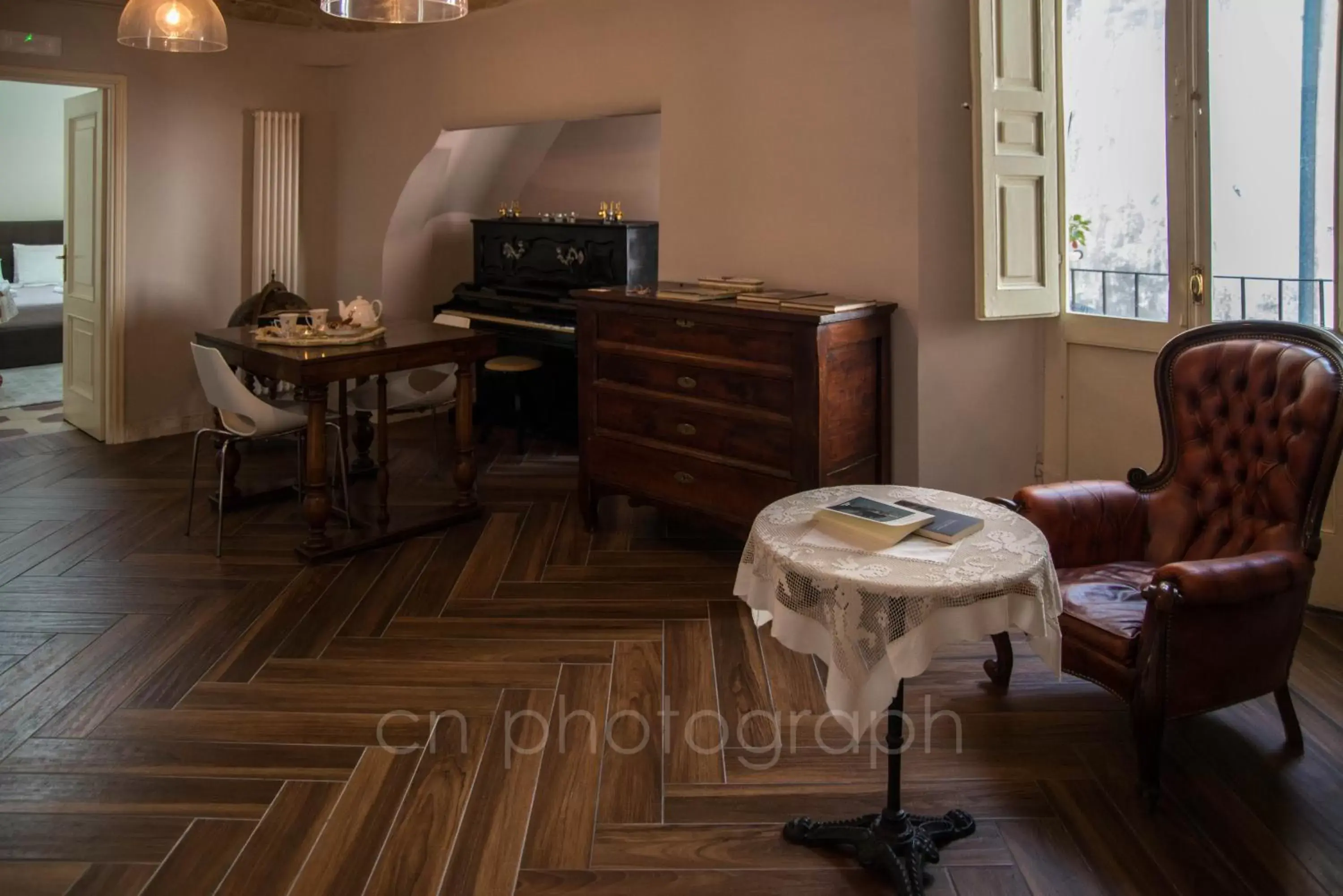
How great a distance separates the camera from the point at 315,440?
4.59m

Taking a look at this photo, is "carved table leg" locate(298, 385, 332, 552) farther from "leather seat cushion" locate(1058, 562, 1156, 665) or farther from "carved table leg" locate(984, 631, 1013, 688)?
"leather seat cushion" locate(1058, 562, 1156, 665)

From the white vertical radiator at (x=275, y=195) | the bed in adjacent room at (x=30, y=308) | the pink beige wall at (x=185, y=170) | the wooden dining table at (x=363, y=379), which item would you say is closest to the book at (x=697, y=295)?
the wooden dining table at (x=363, y=379)

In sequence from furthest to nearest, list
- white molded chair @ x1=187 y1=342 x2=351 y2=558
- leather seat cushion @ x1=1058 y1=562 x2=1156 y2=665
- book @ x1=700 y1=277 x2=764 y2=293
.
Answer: white molded chair @ x1=187 y1=342 x2=351 y2=558, book @ x1=700 y1=277 x2=764 y2=293, leather seat cushion @ x1=1058 y1=562 x2=1156 y2=665

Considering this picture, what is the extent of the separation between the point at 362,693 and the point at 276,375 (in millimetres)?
1769

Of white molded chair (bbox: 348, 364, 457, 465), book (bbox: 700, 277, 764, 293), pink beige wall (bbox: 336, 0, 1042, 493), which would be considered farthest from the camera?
white molded chair (bbox: 348, 364, 457, 465)

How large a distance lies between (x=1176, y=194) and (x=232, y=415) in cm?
404

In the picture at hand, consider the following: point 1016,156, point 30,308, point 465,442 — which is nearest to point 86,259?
point 30,308

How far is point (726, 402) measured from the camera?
443 cm

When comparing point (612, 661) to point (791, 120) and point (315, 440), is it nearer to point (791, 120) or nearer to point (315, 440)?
point (315, 440)

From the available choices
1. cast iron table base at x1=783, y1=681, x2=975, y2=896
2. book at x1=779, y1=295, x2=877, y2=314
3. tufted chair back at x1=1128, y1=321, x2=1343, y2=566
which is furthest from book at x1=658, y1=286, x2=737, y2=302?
cast iron table base at x1=783, y1=681, x2=975, y2=896

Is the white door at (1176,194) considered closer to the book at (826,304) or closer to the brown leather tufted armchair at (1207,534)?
the brown leather tufted armchair at (1207,534)

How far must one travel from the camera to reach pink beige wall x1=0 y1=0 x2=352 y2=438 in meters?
6.68

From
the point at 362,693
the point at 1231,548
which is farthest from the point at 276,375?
the point at 1231,548

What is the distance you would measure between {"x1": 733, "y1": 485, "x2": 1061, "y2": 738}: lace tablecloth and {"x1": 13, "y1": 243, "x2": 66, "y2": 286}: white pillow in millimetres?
9542
